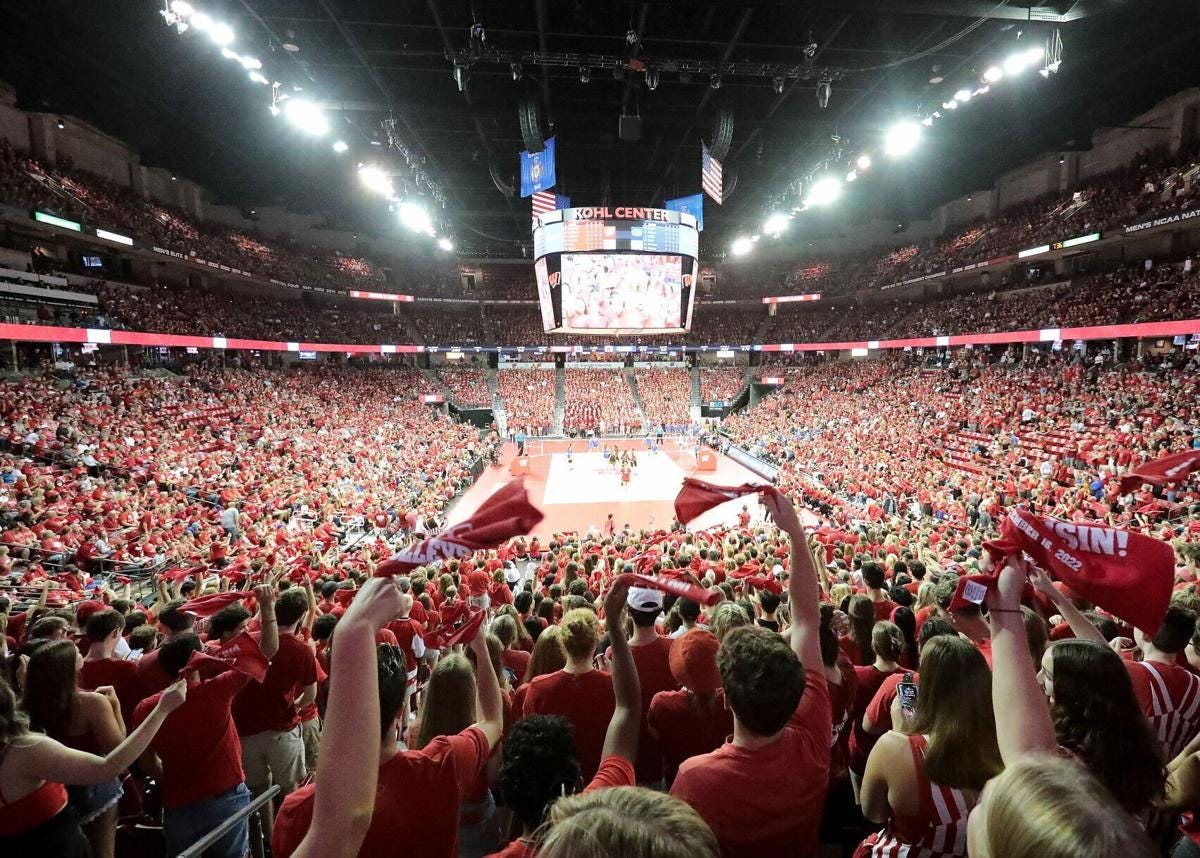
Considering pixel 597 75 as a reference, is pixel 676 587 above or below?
below

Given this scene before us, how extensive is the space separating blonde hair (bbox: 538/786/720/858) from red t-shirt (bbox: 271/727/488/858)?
1150 mm

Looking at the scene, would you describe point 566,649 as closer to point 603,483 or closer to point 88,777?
point 88,777

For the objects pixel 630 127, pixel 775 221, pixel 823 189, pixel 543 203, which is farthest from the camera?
pixel 775 221

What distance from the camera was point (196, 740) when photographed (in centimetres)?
333

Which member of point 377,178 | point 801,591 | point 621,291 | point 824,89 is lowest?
point 801,591

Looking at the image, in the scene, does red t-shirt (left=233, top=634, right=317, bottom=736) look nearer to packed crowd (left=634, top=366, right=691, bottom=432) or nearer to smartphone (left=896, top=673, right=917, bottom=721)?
smartphone (left=896, top=673, right=917, bottom=721)

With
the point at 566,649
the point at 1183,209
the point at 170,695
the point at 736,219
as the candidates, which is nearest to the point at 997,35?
the point at 1183,209

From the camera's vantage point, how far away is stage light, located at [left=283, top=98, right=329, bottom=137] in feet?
54.5

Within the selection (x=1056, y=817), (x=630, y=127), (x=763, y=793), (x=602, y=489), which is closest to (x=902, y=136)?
(x=630, y=127)

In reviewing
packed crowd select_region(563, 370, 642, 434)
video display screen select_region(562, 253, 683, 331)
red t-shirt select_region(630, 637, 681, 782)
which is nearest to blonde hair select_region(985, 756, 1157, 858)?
red t-shirt select_region(630, 637, 681, 782)

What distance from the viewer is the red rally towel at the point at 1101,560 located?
7.36ft

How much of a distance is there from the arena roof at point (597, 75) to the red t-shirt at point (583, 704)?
47.7ft

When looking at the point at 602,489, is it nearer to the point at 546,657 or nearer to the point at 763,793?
the point at 546,657

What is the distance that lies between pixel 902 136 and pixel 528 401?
3209 centimetres
